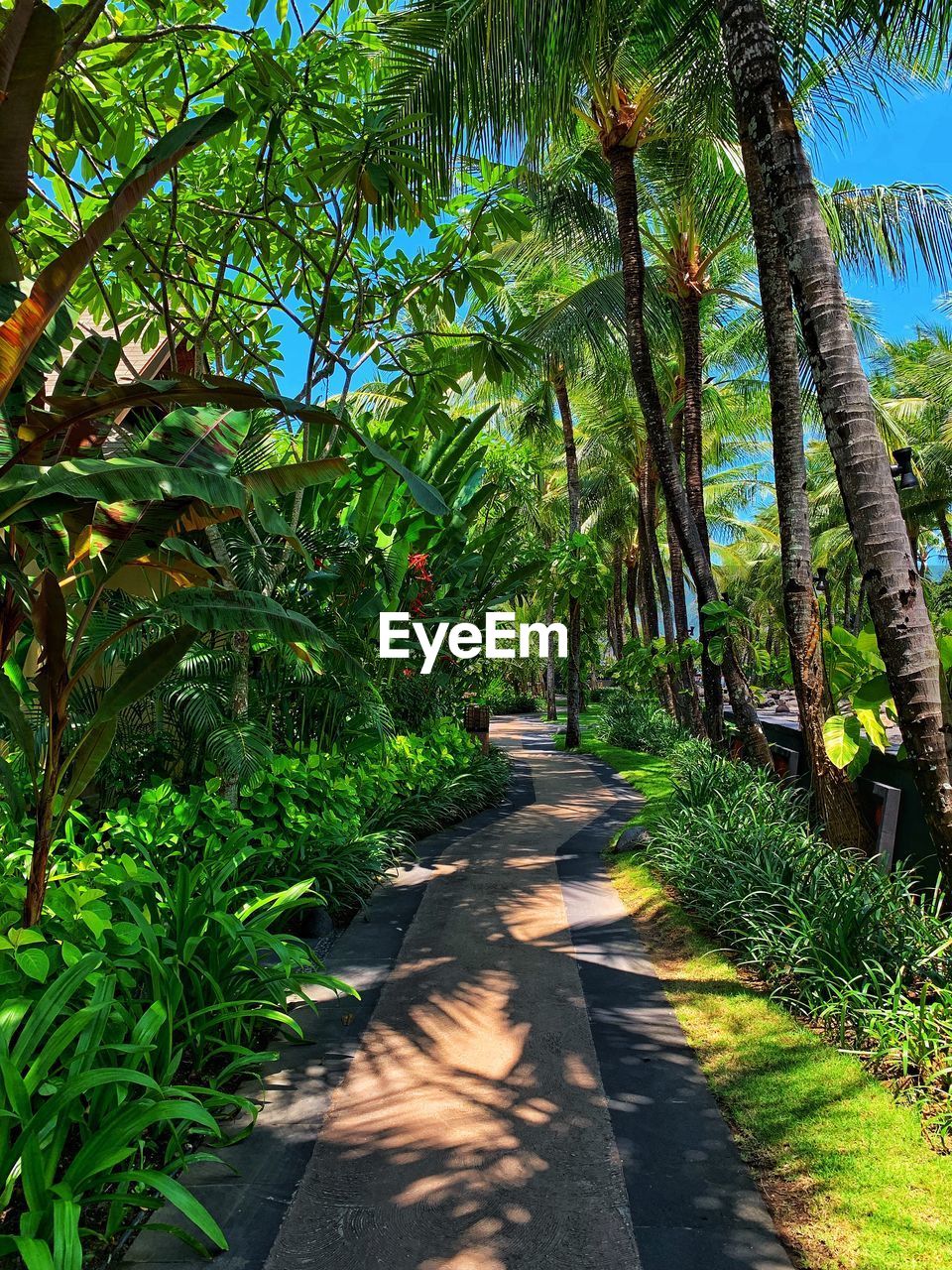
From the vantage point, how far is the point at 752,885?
531 cm

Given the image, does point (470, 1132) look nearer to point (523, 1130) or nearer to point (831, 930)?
point (523, 1130)

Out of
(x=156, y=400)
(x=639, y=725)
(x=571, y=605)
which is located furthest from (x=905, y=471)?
(x=639, y=725)

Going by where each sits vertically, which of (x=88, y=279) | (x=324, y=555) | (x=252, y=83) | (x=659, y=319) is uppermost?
(x=659, y=319)

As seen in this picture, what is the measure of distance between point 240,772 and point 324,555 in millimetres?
2964

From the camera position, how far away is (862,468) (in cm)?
402

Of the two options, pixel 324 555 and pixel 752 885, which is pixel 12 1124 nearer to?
pixel 752 885

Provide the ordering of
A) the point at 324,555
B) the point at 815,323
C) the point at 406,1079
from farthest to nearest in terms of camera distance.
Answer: the point at 324,555, the point at 815,323, the point at 406,1079

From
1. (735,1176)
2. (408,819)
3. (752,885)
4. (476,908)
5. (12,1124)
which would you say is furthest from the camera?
(408,819)

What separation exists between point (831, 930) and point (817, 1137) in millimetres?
1380

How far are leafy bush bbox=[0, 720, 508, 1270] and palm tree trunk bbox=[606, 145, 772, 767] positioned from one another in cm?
416

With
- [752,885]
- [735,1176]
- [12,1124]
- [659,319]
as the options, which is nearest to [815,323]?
[752,885]

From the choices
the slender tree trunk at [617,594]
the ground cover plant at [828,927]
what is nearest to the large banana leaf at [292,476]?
the ground cover plant at [828,927]

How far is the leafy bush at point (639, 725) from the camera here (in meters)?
16.5

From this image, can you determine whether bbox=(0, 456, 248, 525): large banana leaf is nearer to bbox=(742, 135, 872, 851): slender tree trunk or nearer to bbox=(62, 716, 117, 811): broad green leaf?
bbox=(62, 716, 117, 811): broad green leaf
